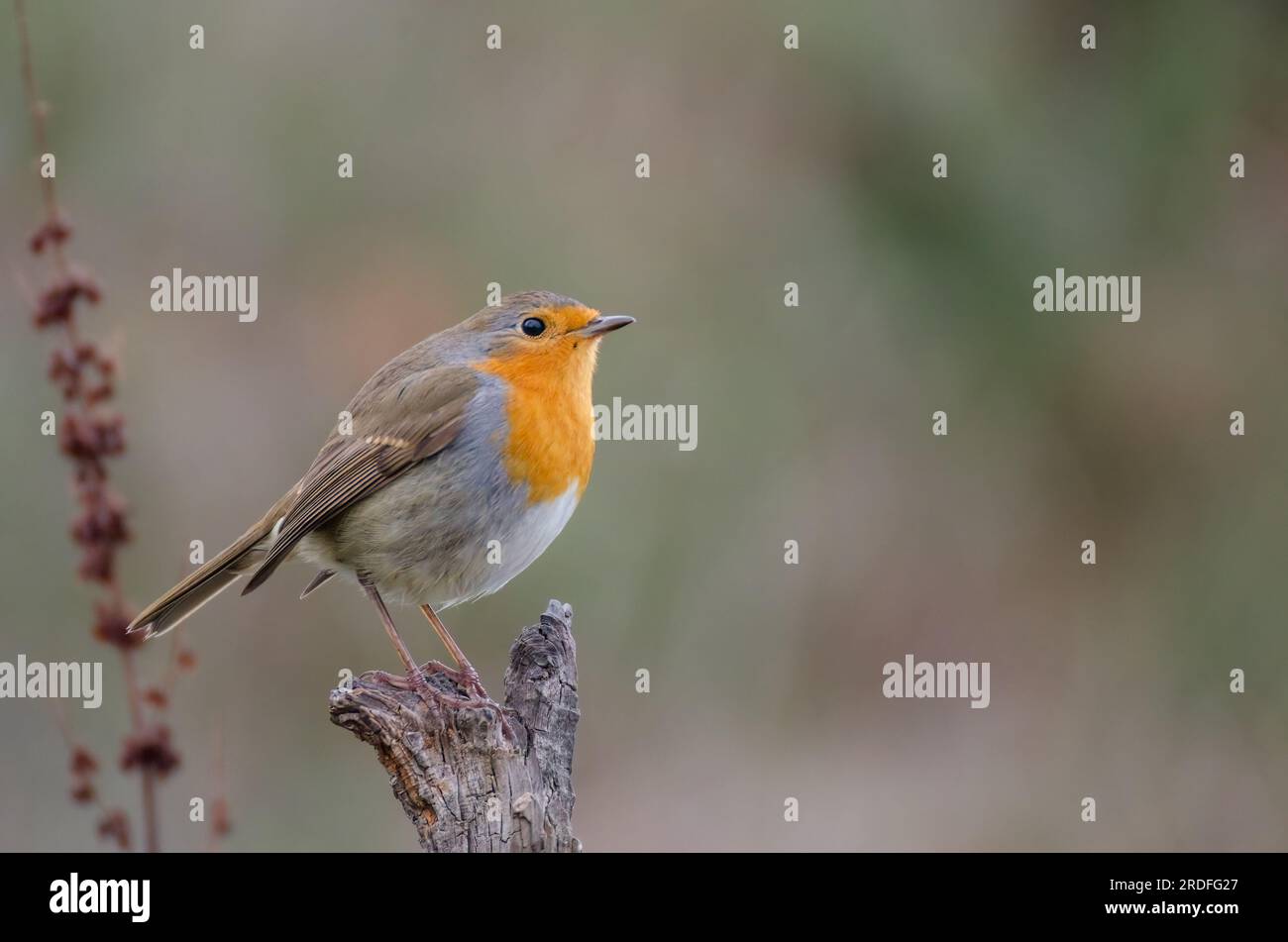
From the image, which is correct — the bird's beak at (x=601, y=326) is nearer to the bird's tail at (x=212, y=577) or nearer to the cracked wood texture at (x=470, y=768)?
the bird's tail at (x=212, y=577)

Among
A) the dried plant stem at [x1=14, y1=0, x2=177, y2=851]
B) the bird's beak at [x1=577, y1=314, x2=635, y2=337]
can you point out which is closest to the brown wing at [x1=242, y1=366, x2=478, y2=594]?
the bird's beak at [x1=577, y1=314, x2=635, y2=337]

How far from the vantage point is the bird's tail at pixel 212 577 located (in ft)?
15.5

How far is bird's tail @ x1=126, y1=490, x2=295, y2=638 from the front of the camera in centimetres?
472

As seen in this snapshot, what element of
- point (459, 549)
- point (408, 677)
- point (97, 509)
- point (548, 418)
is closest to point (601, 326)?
point (548, 418)

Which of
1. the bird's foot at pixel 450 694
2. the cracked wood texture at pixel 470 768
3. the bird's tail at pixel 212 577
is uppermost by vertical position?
the bird's tail at pixel 212 577

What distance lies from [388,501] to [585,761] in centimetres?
489

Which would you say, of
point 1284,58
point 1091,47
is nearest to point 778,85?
point 1091,47

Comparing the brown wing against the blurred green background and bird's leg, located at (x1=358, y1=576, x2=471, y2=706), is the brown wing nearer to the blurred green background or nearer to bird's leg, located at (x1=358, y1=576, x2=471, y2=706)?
bird's leg, located at (x1=358, y1=576, x2=471, y2=706)

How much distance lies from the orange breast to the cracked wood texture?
0.92 meters

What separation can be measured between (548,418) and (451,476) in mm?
371

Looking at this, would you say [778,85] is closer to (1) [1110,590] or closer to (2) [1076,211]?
(2) [1076,211]

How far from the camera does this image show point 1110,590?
A: 9.47 metres

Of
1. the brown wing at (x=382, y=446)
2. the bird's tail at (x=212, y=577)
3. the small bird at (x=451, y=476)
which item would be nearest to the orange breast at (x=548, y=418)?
the small bird at (x=451, y=476)

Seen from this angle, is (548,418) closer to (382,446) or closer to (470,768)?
(382,446)
